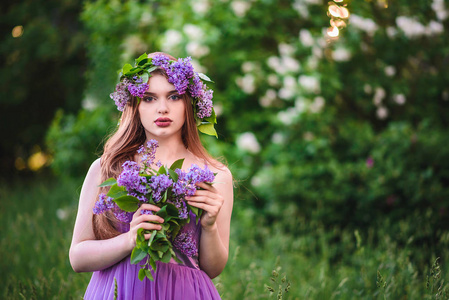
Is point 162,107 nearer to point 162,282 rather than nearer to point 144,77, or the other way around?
point 144,77

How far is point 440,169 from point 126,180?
12.6 feet

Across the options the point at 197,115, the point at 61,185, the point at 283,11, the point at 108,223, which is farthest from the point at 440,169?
the point at 61,185

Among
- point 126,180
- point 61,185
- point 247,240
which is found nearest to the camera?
point 126,180

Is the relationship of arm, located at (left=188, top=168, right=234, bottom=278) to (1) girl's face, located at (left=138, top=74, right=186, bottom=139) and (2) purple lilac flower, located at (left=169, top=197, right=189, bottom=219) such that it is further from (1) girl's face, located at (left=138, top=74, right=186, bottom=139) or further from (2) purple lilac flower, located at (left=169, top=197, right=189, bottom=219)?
(1) girl's face, located at (left=138, top=74, right=186, bottom=139)

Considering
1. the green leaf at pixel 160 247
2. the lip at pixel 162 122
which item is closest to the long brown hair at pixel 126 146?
the lip at pixel 162 122

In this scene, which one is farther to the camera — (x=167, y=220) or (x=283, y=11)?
(x=283, y=11)

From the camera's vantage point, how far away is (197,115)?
6.64 ft

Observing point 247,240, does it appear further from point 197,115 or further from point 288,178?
point 197,115

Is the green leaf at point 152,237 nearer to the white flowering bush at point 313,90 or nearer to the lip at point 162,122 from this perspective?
the lip at point 162,122

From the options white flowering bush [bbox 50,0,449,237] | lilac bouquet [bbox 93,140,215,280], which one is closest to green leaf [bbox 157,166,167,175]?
lilac bouquet [bbox 93,140,215,280]

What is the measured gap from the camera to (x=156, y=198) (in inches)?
62.7

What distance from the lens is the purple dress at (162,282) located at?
1.76m

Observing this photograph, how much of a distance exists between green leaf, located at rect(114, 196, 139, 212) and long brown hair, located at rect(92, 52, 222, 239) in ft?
0.83

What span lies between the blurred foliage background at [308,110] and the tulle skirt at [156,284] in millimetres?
2295
